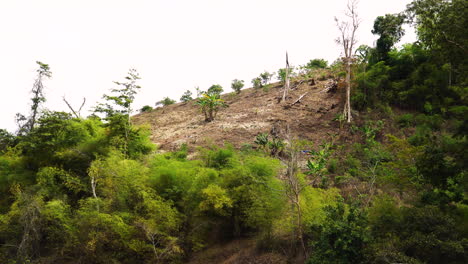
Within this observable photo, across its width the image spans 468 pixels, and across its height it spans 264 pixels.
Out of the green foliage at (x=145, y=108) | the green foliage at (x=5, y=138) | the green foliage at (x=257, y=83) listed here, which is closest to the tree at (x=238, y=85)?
the green foliage at (x=257, y=83)

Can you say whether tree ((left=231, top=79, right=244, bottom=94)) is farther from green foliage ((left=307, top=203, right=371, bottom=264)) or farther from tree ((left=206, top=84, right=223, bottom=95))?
green foliage ((left=307, top=203, right=371, bottom=264))

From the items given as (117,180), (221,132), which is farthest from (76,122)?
(221,132)

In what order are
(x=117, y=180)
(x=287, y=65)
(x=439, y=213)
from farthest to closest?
(x=287, y=65) < (x=117, y=180) < (x=439, y=213)

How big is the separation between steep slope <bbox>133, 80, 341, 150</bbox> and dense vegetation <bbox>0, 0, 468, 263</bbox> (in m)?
2.35

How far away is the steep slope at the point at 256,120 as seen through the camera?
69.9 feet

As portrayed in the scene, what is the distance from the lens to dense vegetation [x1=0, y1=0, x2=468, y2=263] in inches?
324

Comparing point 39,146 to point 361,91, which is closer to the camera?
point 39,146

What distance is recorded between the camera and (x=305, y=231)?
34.4 feet

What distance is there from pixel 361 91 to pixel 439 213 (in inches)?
588

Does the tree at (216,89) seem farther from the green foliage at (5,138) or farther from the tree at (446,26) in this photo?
the tree at (446,26)

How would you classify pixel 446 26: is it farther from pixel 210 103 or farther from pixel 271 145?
pixel 210 103

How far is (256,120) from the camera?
24766mm

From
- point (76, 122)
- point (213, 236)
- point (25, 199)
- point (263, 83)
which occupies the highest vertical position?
point (263, 83)

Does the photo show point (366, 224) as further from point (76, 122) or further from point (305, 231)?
point (76, 122)
